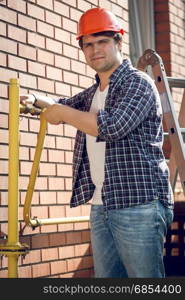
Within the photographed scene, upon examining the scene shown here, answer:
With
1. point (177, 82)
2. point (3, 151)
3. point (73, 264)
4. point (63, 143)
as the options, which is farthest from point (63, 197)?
point (177, 82)

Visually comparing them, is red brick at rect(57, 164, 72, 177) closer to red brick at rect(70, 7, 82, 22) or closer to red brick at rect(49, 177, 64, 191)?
red brick at rect(49, 177, 64, 191)

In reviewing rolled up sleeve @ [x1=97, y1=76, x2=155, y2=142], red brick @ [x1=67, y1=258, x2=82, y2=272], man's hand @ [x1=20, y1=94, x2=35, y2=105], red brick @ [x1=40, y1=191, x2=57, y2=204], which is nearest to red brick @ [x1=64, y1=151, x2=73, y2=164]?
red brick @ [x1=40, y1=191, x2=57, y2=204]

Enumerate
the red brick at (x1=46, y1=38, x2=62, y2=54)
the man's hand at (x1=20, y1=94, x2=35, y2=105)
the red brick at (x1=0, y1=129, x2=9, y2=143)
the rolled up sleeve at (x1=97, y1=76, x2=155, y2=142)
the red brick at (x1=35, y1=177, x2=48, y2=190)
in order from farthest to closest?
the red brick at (x1=46, y1=38, x2=62, y2=54) → the red brick at (x1=35, y1=177, x2=48, y2=190) → the red brick at (x1=0, y1=129, x2=9, y2=143) → the man's hand at (x1=20, y1=94, x2=35, y2=105) → the rolled up sleeve at (x1=97, y1=76, x2=155, y2=142)

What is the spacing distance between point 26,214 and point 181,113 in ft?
5.44

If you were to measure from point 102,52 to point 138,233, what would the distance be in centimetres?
86

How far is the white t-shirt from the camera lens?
3697mm

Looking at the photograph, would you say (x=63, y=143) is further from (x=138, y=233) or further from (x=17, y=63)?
(x=138, y=233)

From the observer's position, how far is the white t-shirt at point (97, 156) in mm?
3697

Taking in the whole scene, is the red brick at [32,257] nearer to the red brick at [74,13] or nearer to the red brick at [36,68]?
the red brick at [36,68]

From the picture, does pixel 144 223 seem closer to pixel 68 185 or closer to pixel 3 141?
pixel 3 141

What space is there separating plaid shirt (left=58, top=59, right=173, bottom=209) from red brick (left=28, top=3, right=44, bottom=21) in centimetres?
131

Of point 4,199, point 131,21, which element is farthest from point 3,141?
point 131,21

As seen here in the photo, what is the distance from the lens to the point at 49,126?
5016 millimetres

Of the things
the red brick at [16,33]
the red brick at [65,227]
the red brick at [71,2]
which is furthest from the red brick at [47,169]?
the red brick at [71,2]
